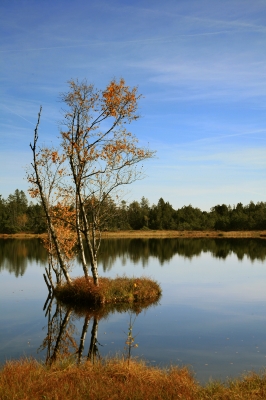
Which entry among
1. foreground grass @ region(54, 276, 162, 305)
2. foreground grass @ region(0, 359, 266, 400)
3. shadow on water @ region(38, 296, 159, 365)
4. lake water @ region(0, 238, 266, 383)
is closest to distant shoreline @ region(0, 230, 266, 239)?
lake water @ region(0, 238, 266, 383)

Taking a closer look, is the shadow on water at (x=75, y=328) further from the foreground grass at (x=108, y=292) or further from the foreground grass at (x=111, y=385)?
the foreground grass at (x=111, y=385)

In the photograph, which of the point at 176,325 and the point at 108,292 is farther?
the point at 108,292

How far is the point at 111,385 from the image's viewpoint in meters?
9.84

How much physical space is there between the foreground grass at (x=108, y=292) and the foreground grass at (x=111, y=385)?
1269 centimetres

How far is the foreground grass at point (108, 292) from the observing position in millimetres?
24044

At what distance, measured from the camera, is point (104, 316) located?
21016 mm

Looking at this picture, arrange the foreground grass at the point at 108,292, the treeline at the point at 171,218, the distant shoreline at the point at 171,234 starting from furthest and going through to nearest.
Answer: the treeline at the point at 171,218 → the distant shoreline at the point at 171,234 → the foreground grass at the point at 108,292

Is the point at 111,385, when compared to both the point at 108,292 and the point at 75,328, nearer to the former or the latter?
the point at 75,328

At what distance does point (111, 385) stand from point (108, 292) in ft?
47.9

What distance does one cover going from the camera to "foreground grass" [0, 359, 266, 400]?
9180 mm

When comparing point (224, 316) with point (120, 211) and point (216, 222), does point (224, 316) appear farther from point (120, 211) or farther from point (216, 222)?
point (216, 222)

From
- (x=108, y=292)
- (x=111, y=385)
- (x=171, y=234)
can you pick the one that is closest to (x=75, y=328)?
(x=108, y=292)

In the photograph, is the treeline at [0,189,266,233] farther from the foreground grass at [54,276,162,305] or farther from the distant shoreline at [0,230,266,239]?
the foreground grass at [54,276,162,305]

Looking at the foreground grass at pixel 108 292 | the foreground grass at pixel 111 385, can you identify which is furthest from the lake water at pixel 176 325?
the foreground grass at pixel 111 385
